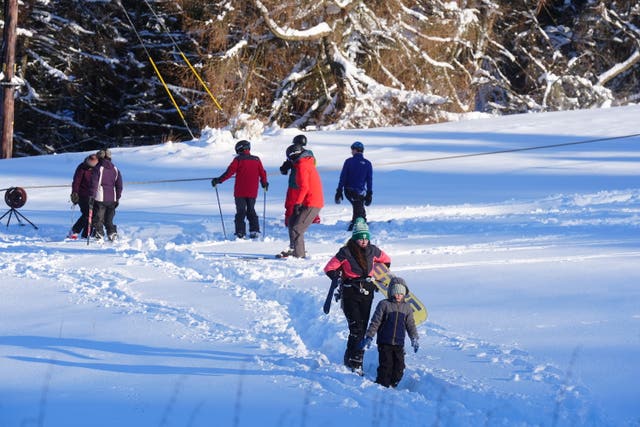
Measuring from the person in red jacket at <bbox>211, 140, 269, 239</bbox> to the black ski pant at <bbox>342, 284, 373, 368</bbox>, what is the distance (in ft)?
20.9

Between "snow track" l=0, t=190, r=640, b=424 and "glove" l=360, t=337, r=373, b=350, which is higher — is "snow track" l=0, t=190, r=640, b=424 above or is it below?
below

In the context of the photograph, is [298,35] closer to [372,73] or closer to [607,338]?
[372,73]

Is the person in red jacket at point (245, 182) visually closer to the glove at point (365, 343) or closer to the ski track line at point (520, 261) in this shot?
the ski track line at point (520, 261)

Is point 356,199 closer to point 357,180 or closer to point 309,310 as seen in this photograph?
point 357,180

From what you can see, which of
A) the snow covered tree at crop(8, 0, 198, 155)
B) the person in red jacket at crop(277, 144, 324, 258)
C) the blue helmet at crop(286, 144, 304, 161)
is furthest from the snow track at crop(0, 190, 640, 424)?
the snow covered tree at crop(8, 0, 198, 155)

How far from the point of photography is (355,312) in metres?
8.22

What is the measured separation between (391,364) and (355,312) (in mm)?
728

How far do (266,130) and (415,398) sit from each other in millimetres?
17846

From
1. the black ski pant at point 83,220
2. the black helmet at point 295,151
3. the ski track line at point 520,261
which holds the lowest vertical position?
the black ski pant at point 83,220

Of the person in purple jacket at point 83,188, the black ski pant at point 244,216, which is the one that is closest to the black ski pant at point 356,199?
the black ski pant at point 244,216

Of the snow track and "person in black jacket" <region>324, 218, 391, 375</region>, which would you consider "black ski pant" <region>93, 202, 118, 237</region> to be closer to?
the snow track

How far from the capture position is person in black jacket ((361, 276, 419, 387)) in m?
7.62

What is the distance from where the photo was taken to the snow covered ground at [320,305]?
693 centimetres

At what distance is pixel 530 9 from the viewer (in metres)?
34.4
